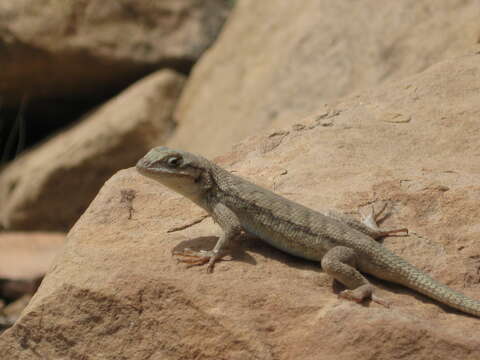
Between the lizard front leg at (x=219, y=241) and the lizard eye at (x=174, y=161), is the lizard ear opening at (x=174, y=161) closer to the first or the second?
the lizard eye at (x=174, y=161)

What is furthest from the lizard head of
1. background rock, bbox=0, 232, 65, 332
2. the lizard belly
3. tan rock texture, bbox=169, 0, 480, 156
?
background rock, bbox=0, 232, 65, 332

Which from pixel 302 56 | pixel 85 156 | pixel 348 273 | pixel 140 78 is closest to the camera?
pixel 348 273

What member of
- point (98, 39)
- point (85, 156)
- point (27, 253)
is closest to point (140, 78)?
point (98, 39)

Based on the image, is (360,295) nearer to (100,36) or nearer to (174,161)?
(174,161)

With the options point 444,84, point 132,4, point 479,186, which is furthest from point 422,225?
point 132,4

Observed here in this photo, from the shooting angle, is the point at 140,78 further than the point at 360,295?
Yes

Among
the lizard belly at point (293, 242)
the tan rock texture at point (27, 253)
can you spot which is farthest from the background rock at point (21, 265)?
the lizard belly at point (293, 242)

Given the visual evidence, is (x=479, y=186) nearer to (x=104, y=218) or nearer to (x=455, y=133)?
(x=455, y=133)
